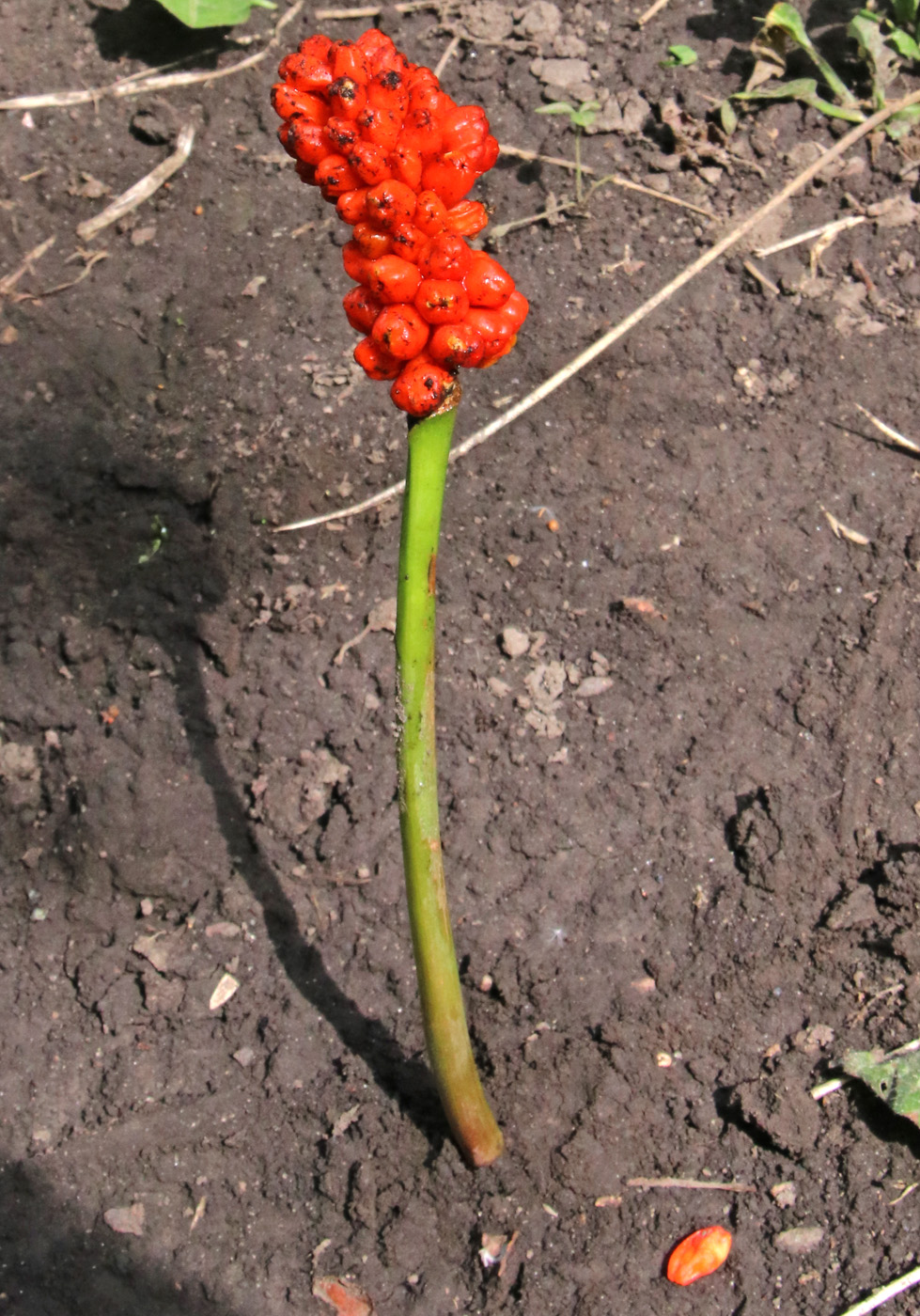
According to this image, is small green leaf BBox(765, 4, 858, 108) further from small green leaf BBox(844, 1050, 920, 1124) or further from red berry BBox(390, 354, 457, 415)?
small green leaf BBox(844, 1050, 920, 1124)

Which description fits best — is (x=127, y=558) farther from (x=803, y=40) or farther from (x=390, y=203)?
(x=803, y=40)

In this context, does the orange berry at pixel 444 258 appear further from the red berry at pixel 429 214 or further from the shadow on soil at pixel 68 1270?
the shadow on soil at pixel 68 1270

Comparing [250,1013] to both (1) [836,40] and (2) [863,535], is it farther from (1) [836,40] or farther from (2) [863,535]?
(1) [836,40]

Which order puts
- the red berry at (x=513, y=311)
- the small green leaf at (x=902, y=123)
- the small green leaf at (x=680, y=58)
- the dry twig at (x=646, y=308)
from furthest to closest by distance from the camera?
the small green leaf at (x=680, y=58), the small green leaf at (x=902, y=123), the dry twig at (x=646, y=308), the red berry at (x=513, y=311)

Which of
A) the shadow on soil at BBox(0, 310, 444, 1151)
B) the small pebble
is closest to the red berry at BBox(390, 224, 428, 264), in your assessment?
the small pebble

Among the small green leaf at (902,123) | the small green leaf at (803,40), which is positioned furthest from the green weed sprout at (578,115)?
the small green leaf at (902,123)

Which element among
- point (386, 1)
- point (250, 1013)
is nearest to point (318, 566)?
point (250, 1013)

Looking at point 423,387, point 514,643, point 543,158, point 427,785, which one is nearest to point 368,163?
point 423,387

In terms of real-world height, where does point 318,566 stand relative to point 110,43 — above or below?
below
